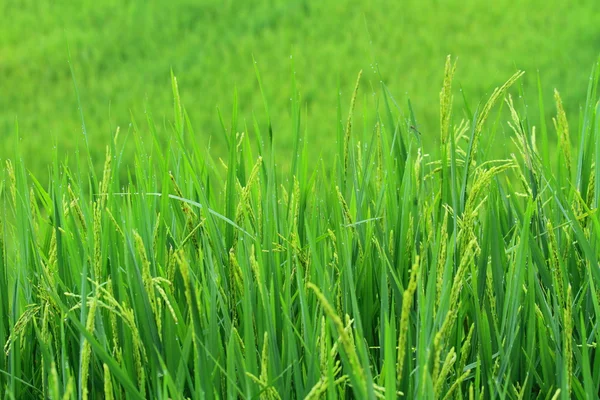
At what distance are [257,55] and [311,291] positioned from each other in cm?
448

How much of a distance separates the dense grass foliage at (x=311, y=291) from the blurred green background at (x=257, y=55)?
3.08 m

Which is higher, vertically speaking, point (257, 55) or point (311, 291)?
point (311, 291)

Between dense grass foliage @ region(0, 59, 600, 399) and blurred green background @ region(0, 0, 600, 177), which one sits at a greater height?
dense grass foliage @ region(0, 59, 600, 399)

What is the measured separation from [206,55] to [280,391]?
480 centimetres

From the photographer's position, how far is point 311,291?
39.2 inches

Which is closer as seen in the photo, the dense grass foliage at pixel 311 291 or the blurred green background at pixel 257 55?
Result: the dense grass foliage at pixel 311 291

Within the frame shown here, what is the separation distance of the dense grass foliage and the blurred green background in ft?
10.1

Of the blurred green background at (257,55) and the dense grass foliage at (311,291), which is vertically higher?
the dense grass foliage at (311,291)

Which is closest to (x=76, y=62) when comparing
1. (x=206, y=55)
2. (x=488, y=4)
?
(x=206, y=55)

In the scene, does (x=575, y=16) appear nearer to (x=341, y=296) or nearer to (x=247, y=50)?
(x=247, y=50)

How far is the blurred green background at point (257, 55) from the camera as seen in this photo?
470 centimetres

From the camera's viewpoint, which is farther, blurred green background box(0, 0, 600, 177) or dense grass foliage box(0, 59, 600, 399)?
blurred green background box(0, 0, 600, 177)

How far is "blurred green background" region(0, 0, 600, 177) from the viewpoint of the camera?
470 cm

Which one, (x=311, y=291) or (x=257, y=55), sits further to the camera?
(x=257, y=55)
